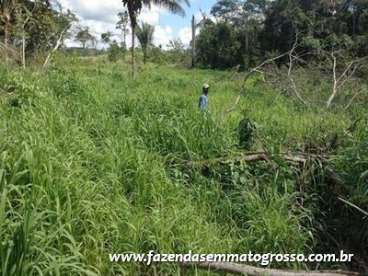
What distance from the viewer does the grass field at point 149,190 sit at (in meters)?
3.04

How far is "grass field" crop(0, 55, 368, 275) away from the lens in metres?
3.04

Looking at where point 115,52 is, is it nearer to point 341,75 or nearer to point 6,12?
point 6,12

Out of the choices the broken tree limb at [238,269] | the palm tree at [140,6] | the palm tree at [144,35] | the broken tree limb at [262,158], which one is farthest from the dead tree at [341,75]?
the palm tree at [144,35]

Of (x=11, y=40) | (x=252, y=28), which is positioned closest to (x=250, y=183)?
(x=11, y=40)

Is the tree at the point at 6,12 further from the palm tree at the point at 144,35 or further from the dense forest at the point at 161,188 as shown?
the palm tree at the point at 144,35

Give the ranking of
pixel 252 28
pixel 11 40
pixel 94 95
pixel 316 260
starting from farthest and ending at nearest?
pixel 252 28
pixel 11 40
pixel 94 95
pixel 316 260

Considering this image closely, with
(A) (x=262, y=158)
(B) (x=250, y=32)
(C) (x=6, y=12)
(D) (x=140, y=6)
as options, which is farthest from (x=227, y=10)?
(A) (x=262, y=158)

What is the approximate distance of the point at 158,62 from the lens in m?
38.7

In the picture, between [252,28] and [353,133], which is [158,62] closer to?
[252,28]

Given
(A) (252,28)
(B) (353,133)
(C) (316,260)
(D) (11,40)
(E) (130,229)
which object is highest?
(A) (252,28)

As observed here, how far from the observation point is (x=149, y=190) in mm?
4109

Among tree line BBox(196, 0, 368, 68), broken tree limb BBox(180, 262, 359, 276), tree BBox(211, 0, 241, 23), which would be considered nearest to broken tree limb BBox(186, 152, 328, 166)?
broken tree limb BBox(180, 262, 359, 276)

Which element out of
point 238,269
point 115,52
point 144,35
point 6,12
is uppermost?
point 144,35

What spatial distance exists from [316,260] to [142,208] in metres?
1.50
